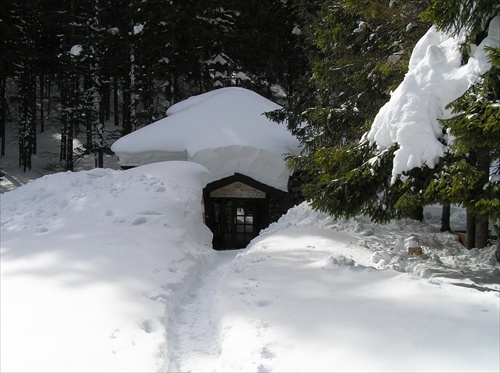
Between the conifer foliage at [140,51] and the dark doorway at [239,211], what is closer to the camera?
the dark doorway at [239,211]

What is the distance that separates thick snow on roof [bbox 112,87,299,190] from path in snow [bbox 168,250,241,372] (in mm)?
8154

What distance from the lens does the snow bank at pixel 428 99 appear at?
554 cm

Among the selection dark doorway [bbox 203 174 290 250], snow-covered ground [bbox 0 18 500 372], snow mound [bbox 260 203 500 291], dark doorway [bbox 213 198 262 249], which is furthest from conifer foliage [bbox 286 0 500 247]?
dark doorway [bbox 213 198 262 249]

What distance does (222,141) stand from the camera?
50.6 ft

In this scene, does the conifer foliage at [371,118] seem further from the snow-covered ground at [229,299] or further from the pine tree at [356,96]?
the snow-covered ground at [229,299]

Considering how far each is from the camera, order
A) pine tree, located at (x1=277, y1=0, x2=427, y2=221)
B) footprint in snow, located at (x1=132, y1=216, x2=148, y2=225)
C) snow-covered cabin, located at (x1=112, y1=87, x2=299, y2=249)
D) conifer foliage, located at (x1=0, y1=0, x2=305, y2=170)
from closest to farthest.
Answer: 1. pine tree, located at (x1=277, y1=0, x2=427, y2=221)
2. footprint in snow, located at (x1=132, y1=216, x2=148, y2=225)
3. snow-covered cabin, located at (x1=112, y1=87, x2=299, y2=249)
4. conifer foliage, located at (x1=0, y1=0, x2=305, y2=170)

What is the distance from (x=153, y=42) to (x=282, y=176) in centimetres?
1225

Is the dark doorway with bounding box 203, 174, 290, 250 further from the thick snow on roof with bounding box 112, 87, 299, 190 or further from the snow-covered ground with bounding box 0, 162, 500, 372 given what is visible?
the snow-covered ground with bounding box 0, 162, 500, 372

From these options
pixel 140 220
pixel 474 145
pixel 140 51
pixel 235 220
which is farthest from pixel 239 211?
pixel 140 51

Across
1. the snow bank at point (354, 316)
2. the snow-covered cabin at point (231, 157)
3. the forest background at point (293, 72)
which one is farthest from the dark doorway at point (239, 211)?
the snow bank at point (354, 316)

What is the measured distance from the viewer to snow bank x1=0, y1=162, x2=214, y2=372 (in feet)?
13.2

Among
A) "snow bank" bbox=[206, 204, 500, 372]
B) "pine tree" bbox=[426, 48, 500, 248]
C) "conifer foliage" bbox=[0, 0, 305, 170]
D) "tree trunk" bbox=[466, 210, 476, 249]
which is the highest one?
"conifer foliage" bbox=[0, 0, 305, 170]

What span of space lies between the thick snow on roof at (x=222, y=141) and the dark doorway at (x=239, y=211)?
573mm

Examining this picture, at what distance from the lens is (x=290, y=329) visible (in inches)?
173
